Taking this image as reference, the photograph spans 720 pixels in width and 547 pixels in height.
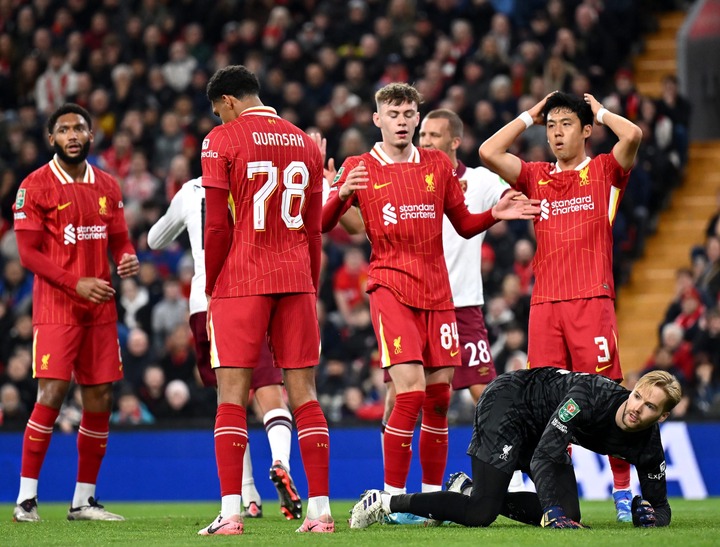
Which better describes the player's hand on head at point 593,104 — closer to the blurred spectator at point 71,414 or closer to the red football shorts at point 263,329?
the red football shorts at point 263,329

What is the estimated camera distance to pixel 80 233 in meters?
9.51

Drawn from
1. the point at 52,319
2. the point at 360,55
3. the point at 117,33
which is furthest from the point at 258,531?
the point at 117,33

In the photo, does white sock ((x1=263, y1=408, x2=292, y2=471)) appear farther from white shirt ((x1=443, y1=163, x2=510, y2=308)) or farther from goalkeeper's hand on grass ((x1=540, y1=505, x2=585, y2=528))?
goalkeeper's hand on grass ((x1=540, y1=505, x2=585, y2=528))

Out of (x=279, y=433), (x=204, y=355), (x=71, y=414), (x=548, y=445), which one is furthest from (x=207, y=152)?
(x=71, y=414)

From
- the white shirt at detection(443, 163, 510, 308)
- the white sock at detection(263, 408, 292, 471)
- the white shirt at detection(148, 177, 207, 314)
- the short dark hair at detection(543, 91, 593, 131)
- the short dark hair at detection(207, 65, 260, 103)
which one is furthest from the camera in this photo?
the white shirt at detection(443, 163, 510, 308)

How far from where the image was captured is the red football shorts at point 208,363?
9.52 m

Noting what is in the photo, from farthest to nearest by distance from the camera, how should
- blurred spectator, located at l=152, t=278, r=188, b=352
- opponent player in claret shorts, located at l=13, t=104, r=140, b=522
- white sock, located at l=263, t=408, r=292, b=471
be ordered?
1. blurred spectator, located at l=152, t=278, r=188, b=352
2. opponent player in claret shorts, located at l=13, t=104, r=140, b=522
3. white sock, located at l=263, t=408, r=292, b=471

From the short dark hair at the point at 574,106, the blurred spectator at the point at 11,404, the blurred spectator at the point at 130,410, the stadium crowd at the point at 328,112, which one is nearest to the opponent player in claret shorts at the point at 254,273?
the short dark hair at the point at 574,106

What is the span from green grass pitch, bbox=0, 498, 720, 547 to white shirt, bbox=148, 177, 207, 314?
162 cm

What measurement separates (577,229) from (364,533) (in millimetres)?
2514

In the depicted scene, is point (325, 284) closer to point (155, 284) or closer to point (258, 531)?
point (155, 284)

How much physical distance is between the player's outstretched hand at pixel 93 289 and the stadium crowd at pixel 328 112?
462cm

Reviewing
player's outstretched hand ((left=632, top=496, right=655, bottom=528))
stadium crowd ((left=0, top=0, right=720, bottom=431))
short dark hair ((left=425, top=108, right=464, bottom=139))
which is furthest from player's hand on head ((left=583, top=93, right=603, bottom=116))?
stadium crowd ((left=0, top=0, right=720, bottom=431))

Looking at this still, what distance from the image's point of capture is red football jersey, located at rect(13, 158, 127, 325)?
9430mm
